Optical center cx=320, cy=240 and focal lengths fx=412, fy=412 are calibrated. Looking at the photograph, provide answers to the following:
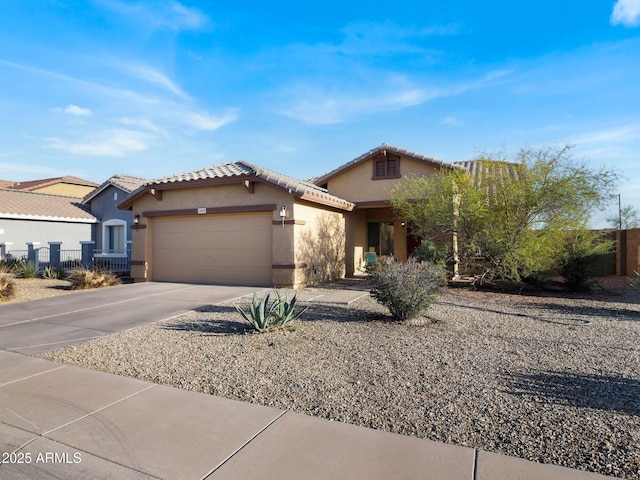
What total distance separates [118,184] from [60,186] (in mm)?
14740

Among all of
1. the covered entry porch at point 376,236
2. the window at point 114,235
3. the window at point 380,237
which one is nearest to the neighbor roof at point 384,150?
the covered entry porch at point 376,236

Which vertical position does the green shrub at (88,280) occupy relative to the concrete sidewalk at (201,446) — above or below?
above

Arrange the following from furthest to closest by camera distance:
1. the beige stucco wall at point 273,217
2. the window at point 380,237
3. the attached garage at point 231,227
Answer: the window at point 380,237 → the attached garage at point 231,227 → the beige stucco wall at point 273,217

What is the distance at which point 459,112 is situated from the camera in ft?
51.9

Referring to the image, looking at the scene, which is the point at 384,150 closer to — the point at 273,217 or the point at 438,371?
the point at 273,217

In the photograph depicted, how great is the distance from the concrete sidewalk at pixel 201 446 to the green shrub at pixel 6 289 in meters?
8.80

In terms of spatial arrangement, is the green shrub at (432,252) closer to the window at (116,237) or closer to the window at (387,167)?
the window at (387,167)

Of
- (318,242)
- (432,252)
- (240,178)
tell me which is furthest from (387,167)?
(240,178)

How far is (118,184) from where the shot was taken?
24938 mm

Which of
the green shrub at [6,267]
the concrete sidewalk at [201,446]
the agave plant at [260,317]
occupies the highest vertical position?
the green shrub at [6,267]

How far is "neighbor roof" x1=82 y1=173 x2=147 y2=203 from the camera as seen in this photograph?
2495 cm

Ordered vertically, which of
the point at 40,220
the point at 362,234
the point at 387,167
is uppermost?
the point at 387,167

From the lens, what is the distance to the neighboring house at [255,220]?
44.5ft

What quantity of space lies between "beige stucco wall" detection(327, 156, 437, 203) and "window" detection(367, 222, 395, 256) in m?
2.37
